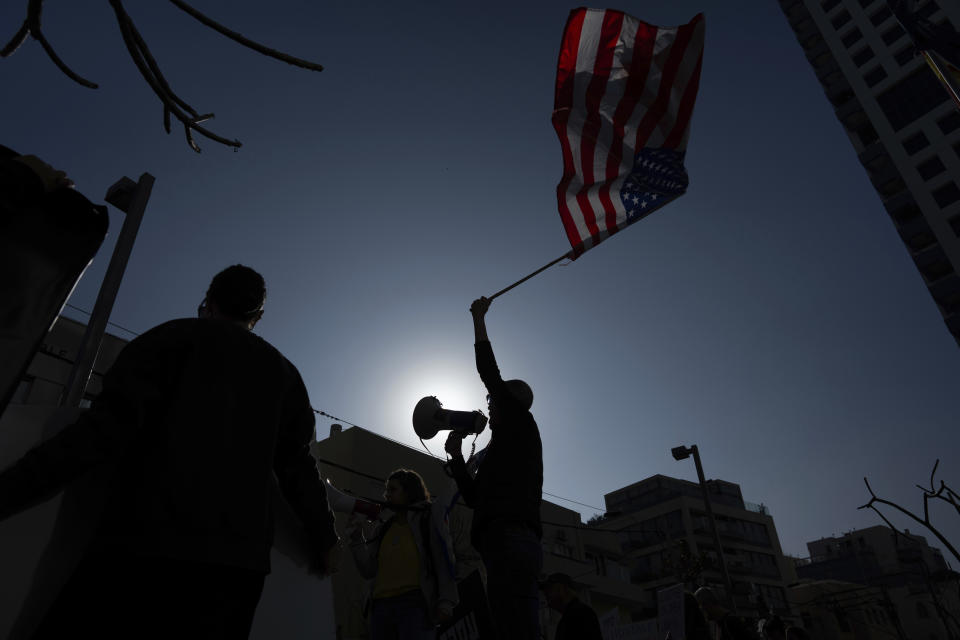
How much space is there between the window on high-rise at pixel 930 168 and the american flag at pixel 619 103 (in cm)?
5351

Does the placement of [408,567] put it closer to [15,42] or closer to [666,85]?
[15,42]

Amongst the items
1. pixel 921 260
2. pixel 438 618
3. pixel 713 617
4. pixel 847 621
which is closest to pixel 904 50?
pixel 921 260

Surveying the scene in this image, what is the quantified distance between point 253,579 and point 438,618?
260 cm

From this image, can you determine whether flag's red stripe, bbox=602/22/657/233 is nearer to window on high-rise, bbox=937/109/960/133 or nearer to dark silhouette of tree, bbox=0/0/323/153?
dark silhouette of tree, bbox=0/0/323/153

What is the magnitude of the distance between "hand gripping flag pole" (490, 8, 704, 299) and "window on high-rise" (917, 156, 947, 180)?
5353cm

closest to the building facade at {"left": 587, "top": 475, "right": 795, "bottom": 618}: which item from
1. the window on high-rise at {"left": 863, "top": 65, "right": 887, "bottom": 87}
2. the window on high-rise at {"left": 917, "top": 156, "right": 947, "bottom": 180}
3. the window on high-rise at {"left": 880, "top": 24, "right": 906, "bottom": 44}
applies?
the window on high-rise at {"left": 917, "top": 156, "right": 947, "bottom": 180}

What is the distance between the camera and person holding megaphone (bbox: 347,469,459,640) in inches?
146

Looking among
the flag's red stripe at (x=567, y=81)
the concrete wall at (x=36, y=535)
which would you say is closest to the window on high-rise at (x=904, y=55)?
the flag's red stripe at (x=567, y=81)

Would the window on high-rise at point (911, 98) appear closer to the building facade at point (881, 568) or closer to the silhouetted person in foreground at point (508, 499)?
the building facade at point (881, 568)

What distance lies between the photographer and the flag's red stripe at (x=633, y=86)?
5.13 metres

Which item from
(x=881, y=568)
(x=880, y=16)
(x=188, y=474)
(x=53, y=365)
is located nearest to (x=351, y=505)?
(x=188, y=474)

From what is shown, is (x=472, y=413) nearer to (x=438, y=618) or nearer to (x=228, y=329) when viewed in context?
(x=438, y=618)

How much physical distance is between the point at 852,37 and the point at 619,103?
2499 inches

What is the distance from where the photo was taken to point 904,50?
49.2 metres
